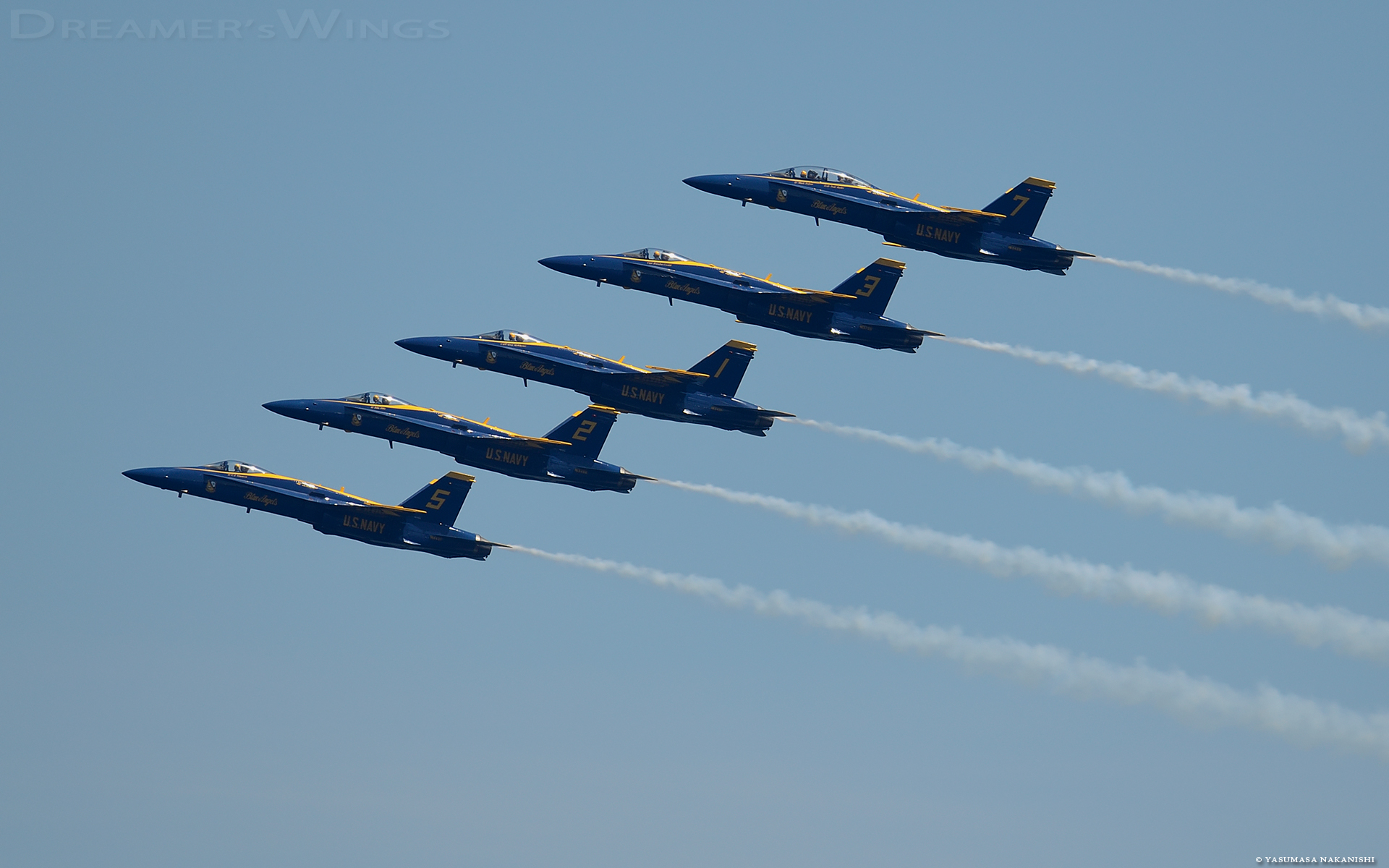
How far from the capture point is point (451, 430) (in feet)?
369

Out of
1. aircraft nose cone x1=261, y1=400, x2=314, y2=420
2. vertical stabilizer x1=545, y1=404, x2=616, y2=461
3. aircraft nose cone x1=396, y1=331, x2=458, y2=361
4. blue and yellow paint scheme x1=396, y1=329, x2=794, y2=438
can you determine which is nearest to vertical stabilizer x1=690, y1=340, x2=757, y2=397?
Answer: blue and yellow paint scheme x1=396, y1=329, x2=794, y2=438

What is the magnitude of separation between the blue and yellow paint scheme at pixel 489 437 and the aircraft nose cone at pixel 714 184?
1114cm

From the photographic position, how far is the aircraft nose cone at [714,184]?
115188mm

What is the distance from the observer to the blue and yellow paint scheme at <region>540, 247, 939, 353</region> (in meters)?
112

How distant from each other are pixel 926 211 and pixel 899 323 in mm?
5296

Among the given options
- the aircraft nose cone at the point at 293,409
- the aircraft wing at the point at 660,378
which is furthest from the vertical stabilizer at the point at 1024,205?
the aircraft nose cone at the point at 293,409

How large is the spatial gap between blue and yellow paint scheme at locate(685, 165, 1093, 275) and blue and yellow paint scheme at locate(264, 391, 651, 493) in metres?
12.4

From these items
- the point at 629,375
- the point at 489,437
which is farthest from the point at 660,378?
the point at 489,437

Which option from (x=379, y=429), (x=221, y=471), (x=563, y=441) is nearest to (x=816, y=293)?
(x=563, y=441)

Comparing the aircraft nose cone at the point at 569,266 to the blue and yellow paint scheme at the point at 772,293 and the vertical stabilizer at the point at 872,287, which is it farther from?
the vertical stabilizer at the point at 872,287

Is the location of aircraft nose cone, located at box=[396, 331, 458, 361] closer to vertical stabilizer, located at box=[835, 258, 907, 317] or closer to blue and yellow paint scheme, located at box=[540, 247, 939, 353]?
blue and yellow paint scheme, located at box=[540, 247, 939, 353]

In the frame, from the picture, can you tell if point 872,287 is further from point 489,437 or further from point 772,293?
point 489,437

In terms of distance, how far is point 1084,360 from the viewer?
11812 cm

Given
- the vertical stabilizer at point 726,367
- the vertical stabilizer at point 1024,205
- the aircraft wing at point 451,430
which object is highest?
the vertical stabilizer at point 1024,205
